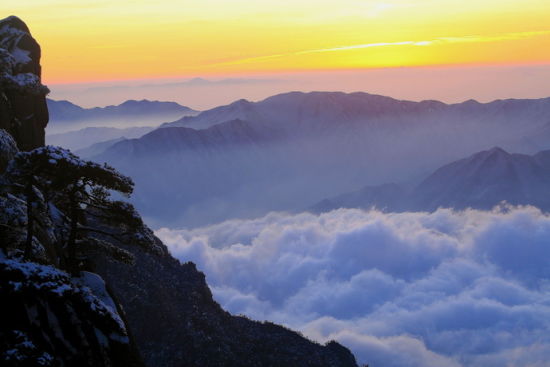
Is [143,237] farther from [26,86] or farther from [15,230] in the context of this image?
[26,86]

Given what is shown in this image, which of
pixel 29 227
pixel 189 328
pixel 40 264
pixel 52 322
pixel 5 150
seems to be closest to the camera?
pixel 52 322

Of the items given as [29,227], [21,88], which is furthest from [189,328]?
[29,227]

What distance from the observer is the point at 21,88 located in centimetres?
3094

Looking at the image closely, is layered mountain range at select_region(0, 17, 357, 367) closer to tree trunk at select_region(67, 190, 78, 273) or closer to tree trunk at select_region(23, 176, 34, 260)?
tree trunk at select_region(23, 176, 34, 260)

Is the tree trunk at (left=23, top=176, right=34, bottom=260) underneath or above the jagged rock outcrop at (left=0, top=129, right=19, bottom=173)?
underneath

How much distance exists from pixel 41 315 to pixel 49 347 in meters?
1.02

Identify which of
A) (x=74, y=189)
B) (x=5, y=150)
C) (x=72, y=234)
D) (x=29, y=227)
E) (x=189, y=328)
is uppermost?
(x=5, y=150)

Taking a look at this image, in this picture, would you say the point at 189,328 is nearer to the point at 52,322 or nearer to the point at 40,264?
the point at 40,264

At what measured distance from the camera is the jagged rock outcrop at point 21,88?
3069cm

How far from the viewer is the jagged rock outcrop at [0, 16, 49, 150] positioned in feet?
101

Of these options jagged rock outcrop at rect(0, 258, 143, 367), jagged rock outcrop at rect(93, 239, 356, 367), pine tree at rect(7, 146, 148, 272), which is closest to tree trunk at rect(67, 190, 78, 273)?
pine tree at rect(7, 146, 148, 272)

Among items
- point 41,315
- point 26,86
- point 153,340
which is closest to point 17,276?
point 41,315

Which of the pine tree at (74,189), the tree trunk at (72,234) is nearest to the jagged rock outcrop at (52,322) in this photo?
the pine tree at (74,189)

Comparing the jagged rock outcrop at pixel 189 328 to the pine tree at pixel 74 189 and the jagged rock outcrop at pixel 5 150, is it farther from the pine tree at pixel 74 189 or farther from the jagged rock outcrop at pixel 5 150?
the pine tree at pixel 74 189
